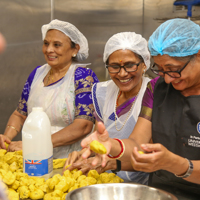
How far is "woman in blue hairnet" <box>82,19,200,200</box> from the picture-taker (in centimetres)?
107

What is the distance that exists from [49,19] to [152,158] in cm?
231

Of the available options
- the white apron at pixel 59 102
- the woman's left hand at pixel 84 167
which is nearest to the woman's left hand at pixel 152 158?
the woman's left hand at pixel 84 167

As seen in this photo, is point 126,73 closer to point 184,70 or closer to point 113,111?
point 113,111

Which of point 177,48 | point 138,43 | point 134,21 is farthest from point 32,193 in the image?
point 134,21

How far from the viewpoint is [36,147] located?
1.25 meters

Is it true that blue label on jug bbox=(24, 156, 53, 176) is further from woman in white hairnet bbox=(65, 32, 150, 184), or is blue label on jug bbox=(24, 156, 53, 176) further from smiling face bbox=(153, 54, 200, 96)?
smiling face bbox=(153, 54, 200, 96)

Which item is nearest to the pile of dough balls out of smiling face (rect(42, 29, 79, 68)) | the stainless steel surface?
smiling face (rect(42, 29, 79, 68))

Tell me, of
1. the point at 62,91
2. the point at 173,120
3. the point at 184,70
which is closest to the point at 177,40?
the point at 184,70

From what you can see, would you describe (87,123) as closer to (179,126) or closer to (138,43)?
(138,43)

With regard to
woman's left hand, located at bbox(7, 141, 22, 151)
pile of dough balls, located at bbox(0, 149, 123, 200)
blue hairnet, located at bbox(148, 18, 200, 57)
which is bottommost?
pile of dough balls, located at bbox(0, 149, 123, 200)

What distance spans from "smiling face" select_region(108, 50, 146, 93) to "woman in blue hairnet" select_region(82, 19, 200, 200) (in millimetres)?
334

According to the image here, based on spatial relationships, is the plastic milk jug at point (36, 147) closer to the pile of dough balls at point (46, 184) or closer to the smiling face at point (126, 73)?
the pile of dough balls at point (46, 184)

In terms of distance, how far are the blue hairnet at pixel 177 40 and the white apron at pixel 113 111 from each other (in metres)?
0.58

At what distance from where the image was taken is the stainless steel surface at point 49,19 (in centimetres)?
248
